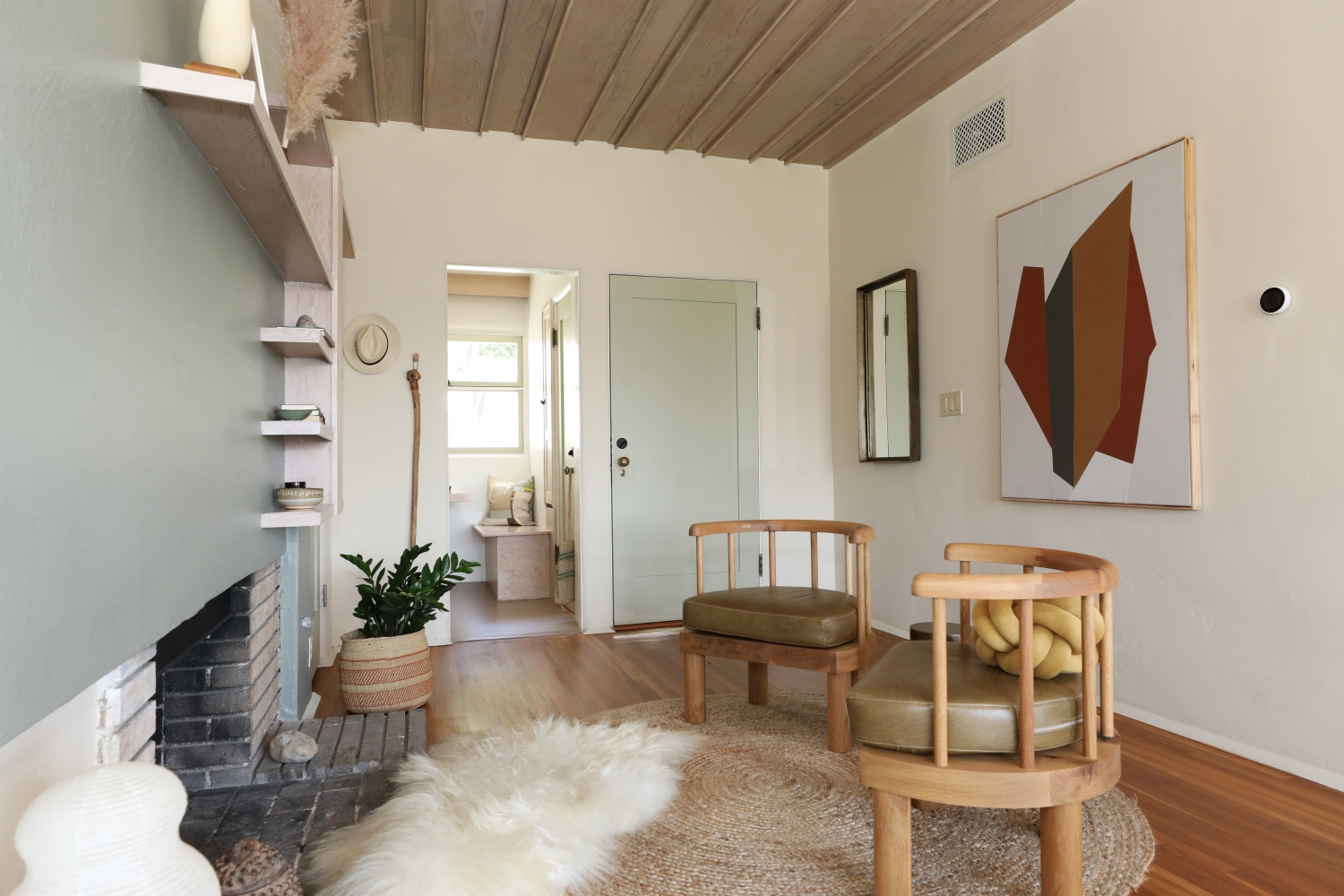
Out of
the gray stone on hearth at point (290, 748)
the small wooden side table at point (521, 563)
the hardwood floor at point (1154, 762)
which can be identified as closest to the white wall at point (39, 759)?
the gray stone on hearth at point (290, 748)

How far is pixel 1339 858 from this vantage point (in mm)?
1896

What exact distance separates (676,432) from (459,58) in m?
2.25

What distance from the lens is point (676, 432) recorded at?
15.9 feet

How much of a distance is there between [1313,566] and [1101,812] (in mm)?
1018

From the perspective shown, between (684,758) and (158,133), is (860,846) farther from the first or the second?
(158,133)

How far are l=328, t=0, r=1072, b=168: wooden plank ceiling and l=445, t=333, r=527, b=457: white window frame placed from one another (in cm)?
279

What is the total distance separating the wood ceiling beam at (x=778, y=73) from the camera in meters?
3.39

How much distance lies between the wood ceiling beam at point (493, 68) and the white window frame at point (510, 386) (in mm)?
2790

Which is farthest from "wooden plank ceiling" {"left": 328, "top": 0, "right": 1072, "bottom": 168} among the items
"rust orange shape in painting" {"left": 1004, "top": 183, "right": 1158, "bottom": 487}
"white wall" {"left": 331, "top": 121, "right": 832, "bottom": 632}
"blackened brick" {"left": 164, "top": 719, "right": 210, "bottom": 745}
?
"blackened brick" {"left": 164, "top": 719, "right": 210, "bottom": 745}

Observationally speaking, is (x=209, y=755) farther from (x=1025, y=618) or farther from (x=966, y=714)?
(x=1025, y=618)

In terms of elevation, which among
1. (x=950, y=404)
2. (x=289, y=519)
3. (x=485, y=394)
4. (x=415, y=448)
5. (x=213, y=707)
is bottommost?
(x=213, y=707)

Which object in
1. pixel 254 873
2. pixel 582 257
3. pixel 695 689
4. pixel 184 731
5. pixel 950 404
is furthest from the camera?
pixel 582 257

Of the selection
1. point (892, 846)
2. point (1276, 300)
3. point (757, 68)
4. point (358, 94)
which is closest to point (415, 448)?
point (358, 94)

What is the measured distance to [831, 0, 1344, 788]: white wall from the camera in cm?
239
